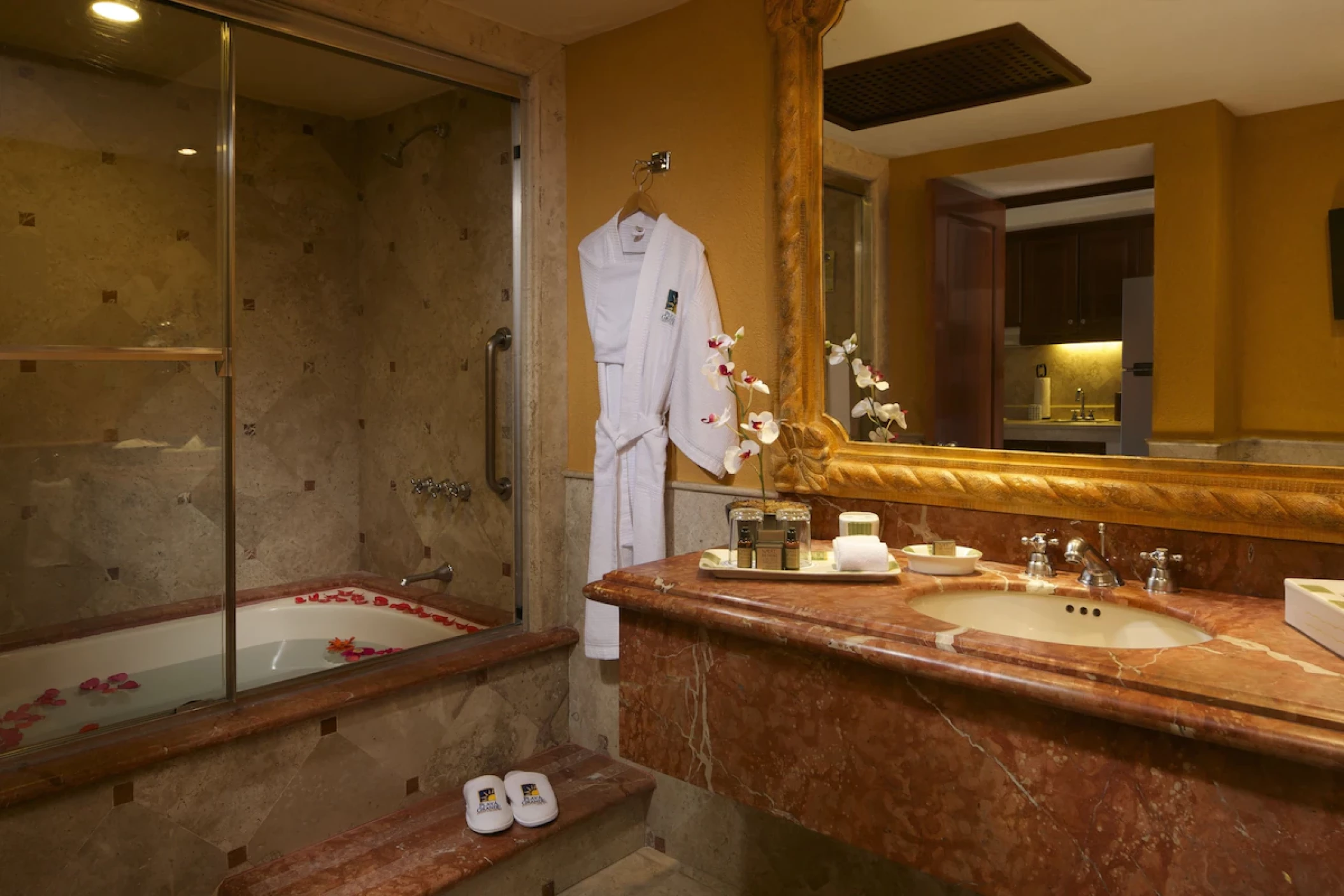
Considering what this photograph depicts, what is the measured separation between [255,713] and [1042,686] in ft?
5.62

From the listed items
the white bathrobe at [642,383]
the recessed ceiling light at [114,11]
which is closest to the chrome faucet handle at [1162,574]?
the white bathrobe at [642,383]

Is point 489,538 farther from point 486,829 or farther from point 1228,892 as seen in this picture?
point 1228,892

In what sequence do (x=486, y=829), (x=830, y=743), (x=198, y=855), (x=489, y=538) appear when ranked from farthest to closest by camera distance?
(x=489, y=538) → (x=486, y=829) → (x=198, y=855) → (x=830, y=743)

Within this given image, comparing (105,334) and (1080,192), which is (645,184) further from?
(105,334)

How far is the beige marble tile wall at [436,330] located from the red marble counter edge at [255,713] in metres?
0.26

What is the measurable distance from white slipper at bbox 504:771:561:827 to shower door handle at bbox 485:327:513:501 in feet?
2.82

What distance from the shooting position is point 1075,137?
5.58ft

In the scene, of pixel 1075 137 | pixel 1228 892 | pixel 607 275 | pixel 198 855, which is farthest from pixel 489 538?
pixel 1228 892

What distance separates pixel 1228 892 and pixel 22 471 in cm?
234

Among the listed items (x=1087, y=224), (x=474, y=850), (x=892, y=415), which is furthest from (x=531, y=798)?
(x=1087, y=224)

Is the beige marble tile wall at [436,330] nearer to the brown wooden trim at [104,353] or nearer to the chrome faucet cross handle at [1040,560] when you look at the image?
the brown wooden trim at [104,353]

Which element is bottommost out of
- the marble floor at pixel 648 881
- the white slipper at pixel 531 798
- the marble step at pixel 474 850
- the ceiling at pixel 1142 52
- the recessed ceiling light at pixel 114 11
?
the marble floor at pixel 648 881

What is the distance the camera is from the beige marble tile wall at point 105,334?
74.4 inches

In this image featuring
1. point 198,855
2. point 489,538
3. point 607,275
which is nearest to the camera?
point 198,855
